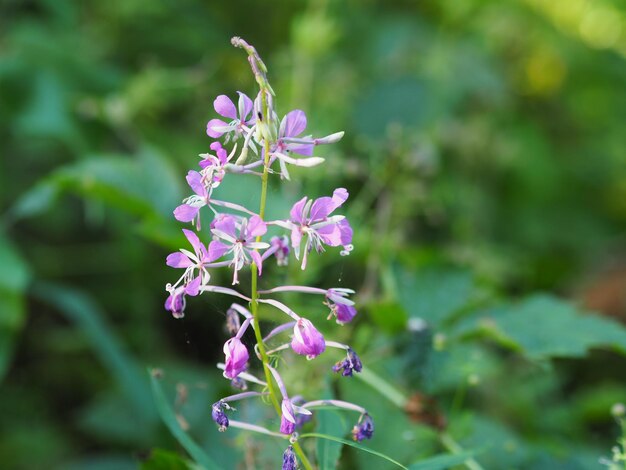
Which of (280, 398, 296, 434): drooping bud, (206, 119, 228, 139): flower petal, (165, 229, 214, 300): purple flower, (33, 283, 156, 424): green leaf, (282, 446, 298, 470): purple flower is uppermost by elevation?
(33, 283, 156, 424): green leaf

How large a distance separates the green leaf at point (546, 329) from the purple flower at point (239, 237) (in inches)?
23.1

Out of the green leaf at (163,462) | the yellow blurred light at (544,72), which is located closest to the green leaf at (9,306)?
the green leaf at (163,462)

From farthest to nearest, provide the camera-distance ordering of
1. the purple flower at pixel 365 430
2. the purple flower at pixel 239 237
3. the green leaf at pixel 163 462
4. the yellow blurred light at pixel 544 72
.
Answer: the yellow blurred light at pixel 544 72, the green leaf at pixel 163 462, the purple flower at pixel 365 430, the purple flower at pixel 239 237

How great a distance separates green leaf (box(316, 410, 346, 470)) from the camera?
0.92 m

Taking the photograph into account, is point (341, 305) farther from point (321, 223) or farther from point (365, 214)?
point (365, 214)

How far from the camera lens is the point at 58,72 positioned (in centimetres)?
210

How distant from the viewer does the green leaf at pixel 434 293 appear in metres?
1.43

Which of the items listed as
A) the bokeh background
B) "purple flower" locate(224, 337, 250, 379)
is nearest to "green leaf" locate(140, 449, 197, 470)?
the bokeh background

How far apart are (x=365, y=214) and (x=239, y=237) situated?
1321mm

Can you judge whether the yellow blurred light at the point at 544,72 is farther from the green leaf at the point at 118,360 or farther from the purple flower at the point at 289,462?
the purple flower at the point at 289,462

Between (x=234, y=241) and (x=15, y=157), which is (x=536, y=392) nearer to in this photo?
(x=234, y=241)

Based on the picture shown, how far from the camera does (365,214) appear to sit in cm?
209

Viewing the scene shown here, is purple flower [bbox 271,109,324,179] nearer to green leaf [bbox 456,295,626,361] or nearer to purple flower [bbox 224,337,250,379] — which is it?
purple flower [bbox 224,337,250,379]

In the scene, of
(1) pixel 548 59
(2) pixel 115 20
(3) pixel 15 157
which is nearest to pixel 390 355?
(3) pixel 15 157
